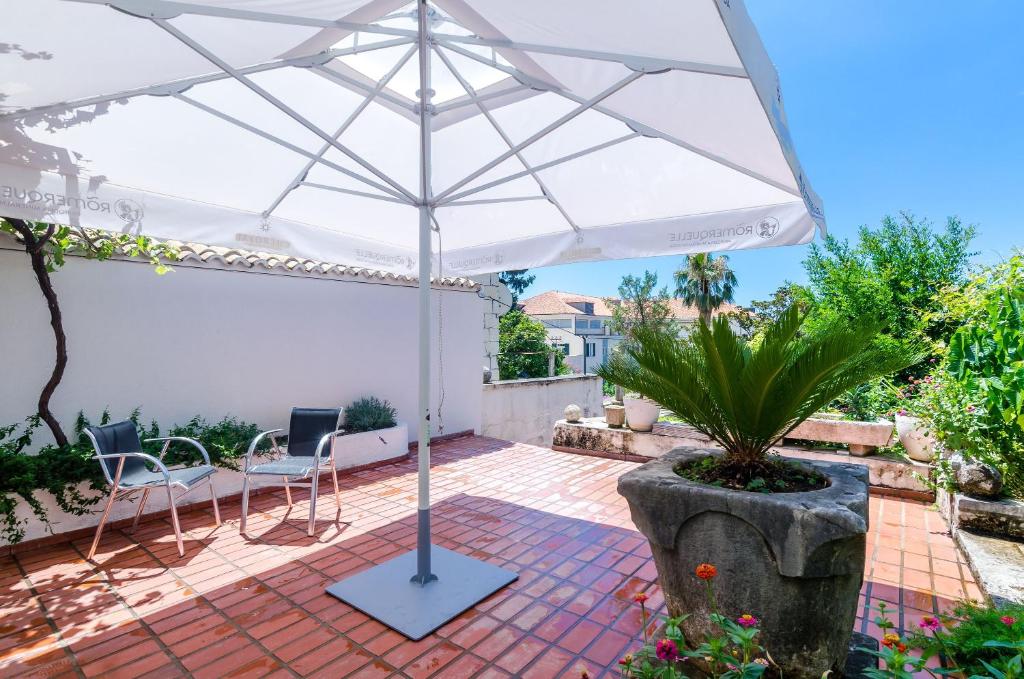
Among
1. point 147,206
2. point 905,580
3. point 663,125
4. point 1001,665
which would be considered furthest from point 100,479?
point 905,580

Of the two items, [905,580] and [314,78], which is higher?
[314,78]

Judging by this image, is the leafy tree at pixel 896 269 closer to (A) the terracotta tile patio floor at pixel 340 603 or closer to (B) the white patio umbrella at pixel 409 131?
(A) the terracotta tile patio floor at pixel 340 603

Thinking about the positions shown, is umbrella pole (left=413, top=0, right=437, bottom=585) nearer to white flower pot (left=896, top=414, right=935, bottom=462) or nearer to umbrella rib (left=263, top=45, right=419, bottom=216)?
umbrella rib (left=263, top=45, right=419, bottom=216)

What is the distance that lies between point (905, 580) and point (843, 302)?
11.7 meters

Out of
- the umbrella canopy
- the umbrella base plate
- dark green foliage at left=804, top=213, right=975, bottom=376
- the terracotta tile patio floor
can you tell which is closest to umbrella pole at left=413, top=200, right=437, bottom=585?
the umbrella base plate

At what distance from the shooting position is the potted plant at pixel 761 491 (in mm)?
2090

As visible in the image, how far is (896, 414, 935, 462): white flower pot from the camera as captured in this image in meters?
4.98

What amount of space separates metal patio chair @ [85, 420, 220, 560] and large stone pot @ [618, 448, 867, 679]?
158 inches

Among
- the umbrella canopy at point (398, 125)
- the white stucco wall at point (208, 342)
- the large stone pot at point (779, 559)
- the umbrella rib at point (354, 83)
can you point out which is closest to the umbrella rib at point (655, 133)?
the umbrella canopy at point (398, 125)

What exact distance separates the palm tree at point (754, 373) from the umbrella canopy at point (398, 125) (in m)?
0.87

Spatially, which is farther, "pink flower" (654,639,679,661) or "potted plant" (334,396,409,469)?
"potted plant" (334,396,409,469)

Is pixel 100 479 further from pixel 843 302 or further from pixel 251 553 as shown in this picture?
pixel 843 302

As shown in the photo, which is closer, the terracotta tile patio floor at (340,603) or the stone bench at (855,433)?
the terracotta tile patio floor at (340,603)

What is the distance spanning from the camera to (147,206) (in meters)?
3.33
